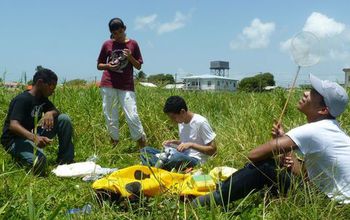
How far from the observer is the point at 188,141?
443 centimetres

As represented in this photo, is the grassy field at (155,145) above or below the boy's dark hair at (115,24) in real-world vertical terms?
below

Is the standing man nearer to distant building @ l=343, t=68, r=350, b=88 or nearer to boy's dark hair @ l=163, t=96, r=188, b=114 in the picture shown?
boy's dark hair @ l=163, t=96, r=188, b=114

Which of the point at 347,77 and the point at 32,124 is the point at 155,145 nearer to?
the point at 32,124

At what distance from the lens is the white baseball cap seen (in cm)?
264

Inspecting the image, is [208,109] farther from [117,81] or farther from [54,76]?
[54,76]

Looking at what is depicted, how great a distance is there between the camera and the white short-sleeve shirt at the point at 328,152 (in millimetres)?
2574

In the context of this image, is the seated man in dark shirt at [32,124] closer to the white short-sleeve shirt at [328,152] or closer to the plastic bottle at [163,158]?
the plastic bottle at [163,158]

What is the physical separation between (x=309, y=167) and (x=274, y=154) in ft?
0.77

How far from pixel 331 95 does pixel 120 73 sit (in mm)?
2978

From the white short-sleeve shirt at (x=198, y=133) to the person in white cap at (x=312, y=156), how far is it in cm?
140

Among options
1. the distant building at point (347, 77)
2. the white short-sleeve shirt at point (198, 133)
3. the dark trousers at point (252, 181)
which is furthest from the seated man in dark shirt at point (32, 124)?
the distant building at point (347, 77)

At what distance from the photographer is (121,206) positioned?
9.29ft

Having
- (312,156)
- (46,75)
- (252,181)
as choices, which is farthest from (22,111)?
(312,156)

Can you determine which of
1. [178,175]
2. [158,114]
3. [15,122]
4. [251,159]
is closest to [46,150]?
[15,122]
